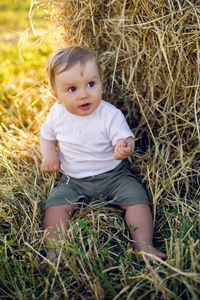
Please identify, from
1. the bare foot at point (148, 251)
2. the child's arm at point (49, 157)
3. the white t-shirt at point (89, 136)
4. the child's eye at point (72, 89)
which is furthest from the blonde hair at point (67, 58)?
the bare foot at point (148, 251)

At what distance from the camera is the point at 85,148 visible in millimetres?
2088

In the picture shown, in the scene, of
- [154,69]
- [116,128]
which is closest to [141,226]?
[116,128]

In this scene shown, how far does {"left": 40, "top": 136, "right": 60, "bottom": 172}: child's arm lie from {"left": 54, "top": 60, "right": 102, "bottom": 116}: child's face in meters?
0.35

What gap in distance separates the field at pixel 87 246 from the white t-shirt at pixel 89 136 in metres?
0.22

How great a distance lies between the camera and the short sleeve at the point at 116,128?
200cm

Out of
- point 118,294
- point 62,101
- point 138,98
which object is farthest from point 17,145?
point 118,294

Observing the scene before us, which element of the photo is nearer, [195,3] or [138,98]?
[195,3]

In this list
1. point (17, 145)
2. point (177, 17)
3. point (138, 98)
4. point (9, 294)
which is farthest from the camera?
point (17, 145)

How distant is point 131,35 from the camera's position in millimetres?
2164

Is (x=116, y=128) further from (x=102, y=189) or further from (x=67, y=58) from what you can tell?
(x=67, y=58)

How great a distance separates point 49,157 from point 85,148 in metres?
0.26

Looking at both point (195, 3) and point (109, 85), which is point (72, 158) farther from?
point (195, 3)

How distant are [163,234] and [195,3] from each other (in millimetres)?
1340

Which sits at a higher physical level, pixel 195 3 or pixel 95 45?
pixel 195 3
